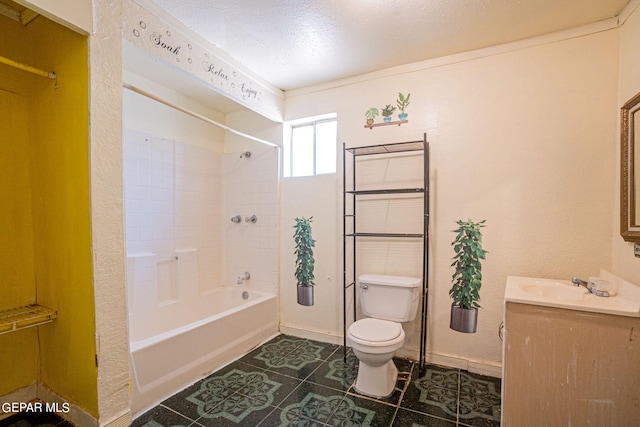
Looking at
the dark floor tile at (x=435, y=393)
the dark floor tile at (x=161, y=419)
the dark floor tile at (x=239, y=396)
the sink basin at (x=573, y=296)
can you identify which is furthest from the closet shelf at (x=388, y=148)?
the dark floor tile at (x=161, y=419)

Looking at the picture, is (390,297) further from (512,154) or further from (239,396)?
(512,154)

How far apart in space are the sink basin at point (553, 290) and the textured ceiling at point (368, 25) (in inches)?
64.6

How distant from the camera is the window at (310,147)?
281cm

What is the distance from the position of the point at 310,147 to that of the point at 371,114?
72 cm

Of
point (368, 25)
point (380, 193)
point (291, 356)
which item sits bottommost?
point (291, 356)

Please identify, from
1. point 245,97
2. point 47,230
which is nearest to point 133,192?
point 47,230

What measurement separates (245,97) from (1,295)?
204 cm

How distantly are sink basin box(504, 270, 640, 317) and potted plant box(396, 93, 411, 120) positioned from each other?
56.3 inches

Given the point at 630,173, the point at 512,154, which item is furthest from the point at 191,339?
the point at 630,173

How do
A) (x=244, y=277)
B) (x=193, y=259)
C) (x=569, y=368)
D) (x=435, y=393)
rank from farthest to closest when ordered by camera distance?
(x=244, y=277)
(x=193, y=259)
(x=435, y=393)
(x=569, y=368)

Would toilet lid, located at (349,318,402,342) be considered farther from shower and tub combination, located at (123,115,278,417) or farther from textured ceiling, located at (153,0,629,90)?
textured ceiling, located at (153,0,629,90)

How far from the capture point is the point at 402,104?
2.41m

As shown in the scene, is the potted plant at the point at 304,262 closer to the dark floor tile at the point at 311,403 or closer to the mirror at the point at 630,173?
the dark floor tile at the point at 311,403

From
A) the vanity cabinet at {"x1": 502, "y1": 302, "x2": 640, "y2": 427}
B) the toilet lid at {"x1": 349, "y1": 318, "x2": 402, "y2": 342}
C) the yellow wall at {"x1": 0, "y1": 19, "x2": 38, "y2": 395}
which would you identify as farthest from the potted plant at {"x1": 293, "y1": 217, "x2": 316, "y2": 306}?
the yellow wall at {"x1": 0, "y1": 19, "x2": 38, "y2": 395}
